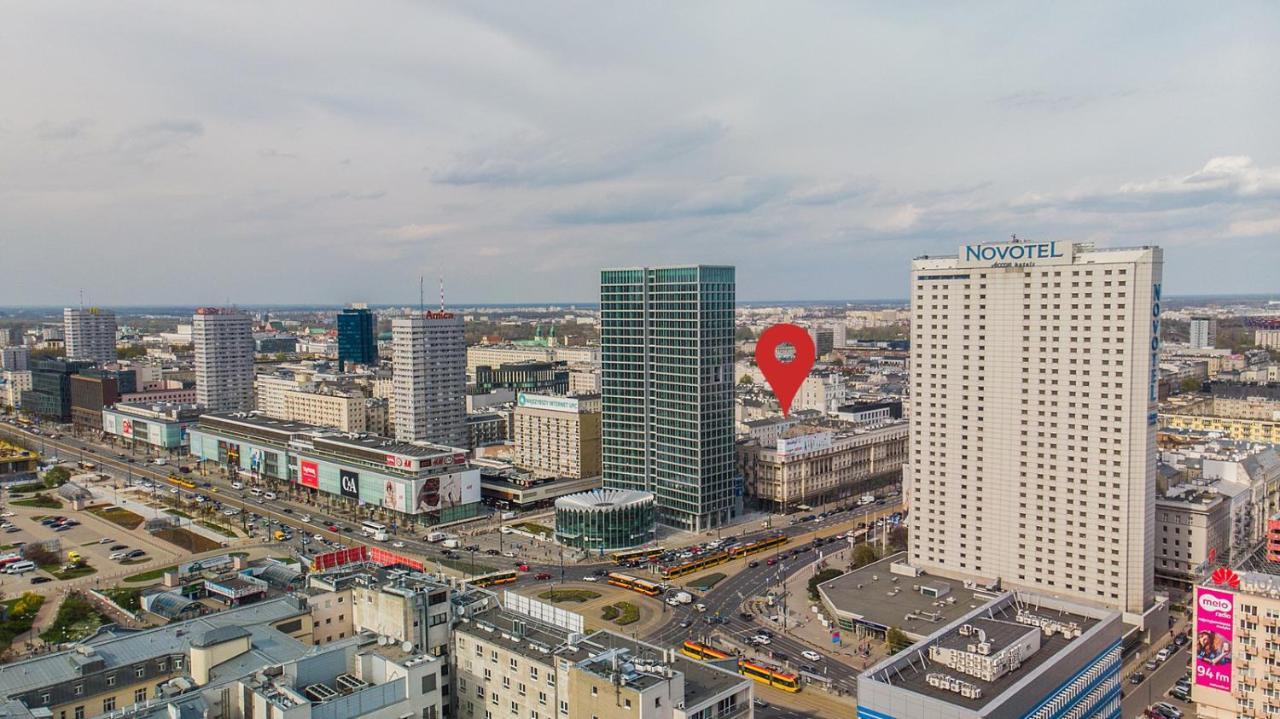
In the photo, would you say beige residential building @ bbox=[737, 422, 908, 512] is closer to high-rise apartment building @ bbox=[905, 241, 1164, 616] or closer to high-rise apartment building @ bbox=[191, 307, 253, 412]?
high-rise apartment building @ bbox=[905, 241, 1164, 616]

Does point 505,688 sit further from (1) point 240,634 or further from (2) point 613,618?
(2) point 613,618

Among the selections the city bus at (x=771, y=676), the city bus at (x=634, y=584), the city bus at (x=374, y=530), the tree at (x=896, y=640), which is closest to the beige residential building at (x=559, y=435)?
the city bus at (x=374, y=530)

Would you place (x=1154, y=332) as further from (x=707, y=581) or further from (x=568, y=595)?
(x=568, y=595)

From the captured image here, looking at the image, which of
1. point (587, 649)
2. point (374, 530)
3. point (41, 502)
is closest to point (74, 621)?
point (374, 530)

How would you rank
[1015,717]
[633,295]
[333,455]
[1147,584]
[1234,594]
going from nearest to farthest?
[1015,717], [1234,594], [1147,584], [633,295], [333,455]

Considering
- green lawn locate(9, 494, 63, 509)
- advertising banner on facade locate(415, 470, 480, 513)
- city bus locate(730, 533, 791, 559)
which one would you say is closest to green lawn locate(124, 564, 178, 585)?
advertising banner on facade locate(415, 470, 480, 513)

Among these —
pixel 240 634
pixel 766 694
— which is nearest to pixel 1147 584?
pixel 766 694

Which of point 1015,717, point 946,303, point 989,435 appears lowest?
point 1015,717

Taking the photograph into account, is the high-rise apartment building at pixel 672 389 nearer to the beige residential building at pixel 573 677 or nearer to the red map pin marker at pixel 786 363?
the red map pin marker at pixel 786 363
